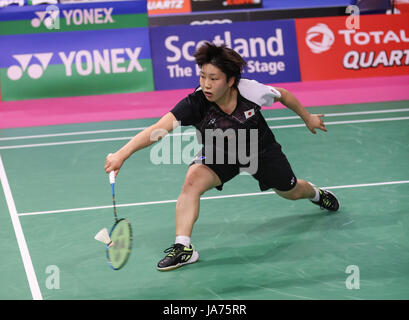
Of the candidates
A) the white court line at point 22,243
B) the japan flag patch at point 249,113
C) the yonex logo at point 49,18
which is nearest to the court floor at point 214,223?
the white court line at point 22,243

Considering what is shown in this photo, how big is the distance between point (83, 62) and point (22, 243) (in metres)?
5.43

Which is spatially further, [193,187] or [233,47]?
[233,47]

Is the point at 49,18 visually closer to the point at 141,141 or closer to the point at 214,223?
the point at 214,223

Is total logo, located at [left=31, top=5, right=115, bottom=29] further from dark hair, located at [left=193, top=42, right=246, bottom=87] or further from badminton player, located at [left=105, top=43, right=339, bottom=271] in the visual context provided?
dark hair, located at [left=193, top=42, right=246, bottom=87]

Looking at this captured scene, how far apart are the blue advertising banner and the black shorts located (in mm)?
5352

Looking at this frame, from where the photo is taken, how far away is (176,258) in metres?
4.45

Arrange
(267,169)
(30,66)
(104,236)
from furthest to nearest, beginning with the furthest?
(30,66) < (267,169) < (104,236)

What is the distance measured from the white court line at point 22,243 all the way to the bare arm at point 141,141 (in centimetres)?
94

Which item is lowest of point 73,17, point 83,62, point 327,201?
point 327,201

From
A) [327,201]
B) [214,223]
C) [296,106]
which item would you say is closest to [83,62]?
[214,223]

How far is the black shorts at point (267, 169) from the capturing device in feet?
15.5

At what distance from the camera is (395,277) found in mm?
4219
